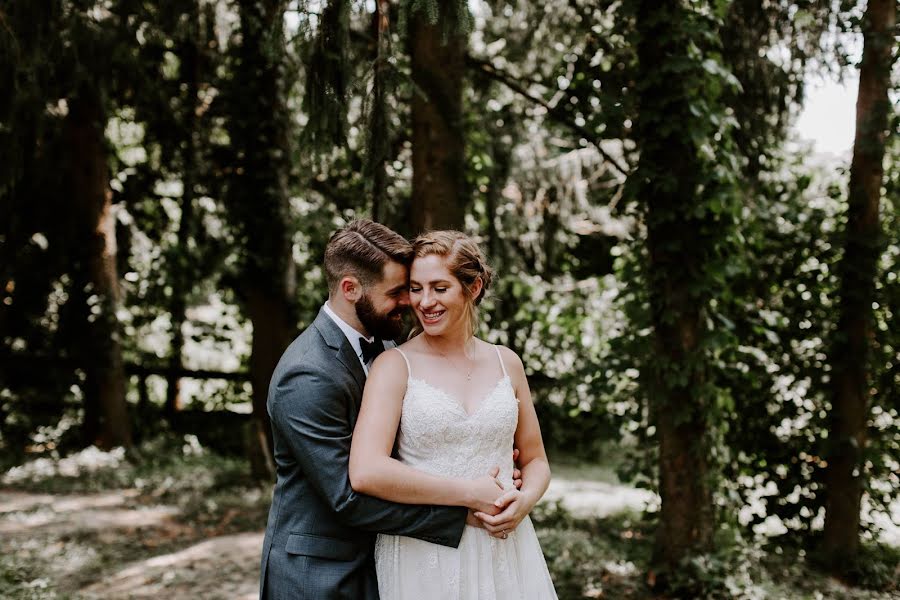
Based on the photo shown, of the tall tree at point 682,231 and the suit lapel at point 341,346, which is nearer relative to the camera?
the suit lapel at point 341,346

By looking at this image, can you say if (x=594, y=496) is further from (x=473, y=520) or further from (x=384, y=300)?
(x=384, y=300)

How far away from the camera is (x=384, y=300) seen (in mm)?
2773

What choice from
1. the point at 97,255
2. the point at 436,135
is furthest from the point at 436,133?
the point at 97,255

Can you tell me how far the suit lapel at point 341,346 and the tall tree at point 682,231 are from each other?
3081mm

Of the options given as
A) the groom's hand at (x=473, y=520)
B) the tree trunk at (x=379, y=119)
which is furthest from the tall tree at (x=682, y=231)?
the groom's hand at (x=473, y=520)

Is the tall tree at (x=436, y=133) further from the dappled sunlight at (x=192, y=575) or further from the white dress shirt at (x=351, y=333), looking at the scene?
the dappled sunlight at (x=192, y=575)

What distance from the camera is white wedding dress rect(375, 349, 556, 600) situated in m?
2.64

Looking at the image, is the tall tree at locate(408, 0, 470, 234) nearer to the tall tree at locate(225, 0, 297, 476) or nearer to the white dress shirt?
the white dress shirt

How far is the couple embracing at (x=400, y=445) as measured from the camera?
2.49m

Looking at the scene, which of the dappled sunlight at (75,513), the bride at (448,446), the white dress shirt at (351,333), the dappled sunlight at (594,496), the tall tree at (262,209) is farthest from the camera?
the dappled sunlight at (594,496)

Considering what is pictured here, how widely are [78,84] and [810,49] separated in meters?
8.04

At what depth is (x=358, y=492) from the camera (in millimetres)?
2443

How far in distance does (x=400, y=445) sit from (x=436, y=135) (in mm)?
3181

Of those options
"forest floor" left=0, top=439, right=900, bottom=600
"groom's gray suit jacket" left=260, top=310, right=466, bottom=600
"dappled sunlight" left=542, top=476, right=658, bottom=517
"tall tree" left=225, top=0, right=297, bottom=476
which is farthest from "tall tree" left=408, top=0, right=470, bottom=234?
"dappled sunlight" left=542, top=476, right=658, bottom=517
